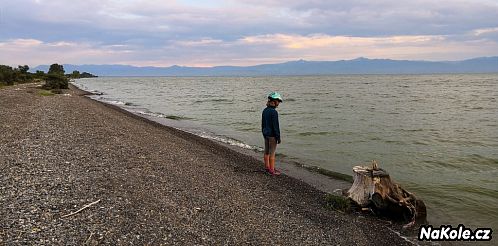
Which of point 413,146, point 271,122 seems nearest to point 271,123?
point 271,122

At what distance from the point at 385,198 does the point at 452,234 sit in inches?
74.6

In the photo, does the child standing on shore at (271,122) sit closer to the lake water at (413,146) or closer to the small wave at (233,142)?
the lake water at (413,146)

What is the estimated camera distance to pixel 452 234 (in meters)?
10.3

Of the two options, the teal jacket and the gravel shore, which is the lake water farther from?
the teal jacket

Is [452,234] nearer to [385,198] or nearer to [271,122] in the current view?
[385,198]

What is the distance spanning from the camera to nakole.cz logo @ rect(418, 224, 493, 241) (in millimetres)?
9961

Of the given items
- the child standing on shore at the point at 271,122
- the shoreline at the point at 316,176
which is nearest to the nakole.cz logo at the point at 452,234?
the shoreline at the point at 316,176

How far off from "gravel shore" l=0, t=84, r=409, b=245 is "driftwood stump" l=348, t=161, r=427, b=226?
1.93ft

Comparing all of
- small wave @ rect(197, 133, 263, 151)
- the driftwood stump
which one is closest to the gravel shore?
the driftwood stump

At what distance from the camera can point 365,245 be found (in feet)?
28.8

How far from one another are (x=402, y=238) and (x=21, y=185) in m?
9.53

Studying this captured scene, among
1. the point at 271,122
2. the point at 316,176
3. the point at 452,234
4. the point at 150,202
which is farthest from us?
the point at 316,176

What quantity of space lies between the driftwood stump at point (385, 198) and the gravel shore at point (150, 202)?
59 centimetres

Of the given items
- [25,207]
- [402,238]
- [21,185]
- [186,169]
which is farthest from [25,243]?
[402,238]
